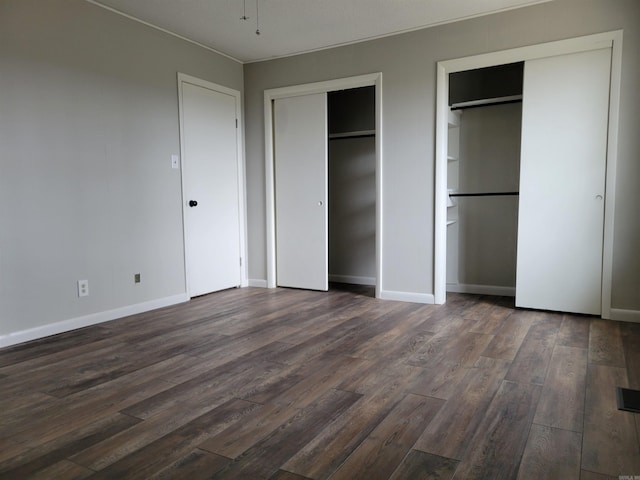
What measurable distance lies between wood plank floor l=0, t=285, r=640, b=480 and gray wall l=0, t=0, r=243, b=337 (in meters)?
0.45

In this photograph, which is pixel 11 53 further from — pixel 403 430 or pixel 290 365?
pixel 403 430

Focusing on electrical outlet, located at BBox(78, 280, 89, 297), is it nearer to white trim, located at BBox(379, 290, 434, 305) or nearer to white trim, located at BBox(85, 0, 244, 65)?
white trim, located at BBox(85, 0, 244, 65)

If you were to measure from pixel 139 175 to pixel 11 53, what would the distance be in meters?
1.23

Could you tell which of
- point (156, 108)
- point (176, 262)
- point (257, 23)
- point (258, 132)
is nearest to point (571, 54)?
point (257, 23)

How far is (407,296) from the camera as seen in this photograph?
439 cm

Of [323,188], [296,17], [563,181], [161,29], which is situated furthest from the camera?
[323,188]

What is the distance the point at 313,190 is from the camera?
16.0ft

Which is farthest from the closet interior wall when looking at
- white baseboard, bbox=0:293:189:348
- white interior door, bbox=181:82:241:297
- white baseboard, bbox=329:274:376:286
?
white baseboard, bbox=0:293:189:348

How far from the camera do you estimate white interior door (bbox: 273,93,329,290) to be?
4.82 m

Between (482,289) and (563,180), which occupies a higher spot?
(563,180)

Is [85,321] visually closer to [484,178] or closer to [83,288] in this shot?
[83,288]

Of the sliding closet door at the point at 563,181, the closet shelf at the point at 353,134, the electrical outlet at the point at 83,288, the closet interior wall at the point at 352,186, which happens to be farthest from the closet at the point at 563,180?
the electrical outlet at the point at 83,288

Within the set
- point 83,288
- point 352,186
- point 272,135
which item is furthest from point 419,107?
point 83,288

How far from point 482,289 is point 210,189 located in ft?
9.81
